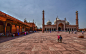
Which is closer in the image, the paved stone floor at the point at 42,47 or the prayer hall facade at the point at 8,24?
the paved stone floor at the point at 42,47

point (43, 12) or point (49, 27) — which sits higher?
point (43, 12)

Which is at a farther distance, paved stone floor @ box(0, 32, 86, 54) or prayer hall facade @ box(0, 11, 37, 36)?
prayer hall facade @ box(0, 11, 37, 36)

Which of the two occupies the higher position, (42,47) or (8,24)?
(8,24)

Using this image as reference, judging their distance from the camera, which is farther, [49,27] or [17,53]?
[49,27]

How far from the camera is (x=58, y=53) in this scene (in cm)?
355

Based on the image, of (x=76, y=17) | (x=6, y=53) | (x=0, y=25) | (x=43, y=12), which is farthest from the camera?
(x=76, y=17)

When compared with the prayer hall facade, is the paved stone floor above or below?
below

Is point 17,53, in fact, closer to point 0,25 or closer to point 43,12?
point 0,25

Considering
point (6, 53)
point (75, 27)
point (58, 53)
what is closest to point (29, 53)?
point (6, 53)

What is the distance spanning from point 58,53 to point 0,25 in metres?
18.6

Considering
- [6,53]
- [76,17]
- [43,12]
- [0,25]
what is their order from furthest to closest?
1. [76,17]
2. [43,12]
3. [0,25]
4. [6,53]

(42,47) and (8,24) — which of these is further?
(8,24)

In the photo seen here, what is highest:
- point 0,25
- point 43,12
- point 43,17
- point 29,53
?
point 43,12

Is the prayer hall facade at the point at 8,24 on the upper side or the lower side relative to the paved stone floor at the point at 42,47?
upper
